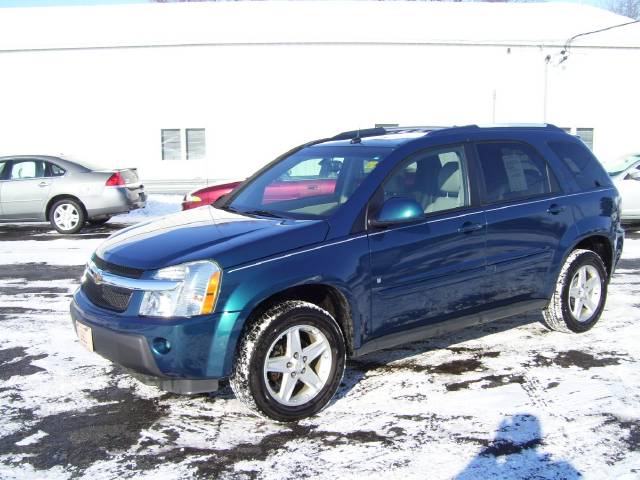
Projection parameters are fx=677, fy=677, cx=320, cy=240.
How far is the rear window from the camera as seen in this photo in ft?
18.7

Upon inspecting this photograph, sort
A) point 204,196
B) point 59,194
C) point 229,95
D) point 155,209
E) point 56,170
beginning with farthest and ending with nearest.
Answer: point 229,95 → point 155,209 → point 56,170 → point 59,194 → point 204,196

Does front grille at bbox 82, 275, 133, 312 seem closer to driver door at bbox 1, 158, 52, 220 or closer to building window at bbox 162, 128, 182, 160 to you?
driver door at bbox 1, 158, 52, 220

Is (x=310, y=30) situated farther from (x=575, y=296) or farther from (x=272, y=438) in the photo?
(x=272, y=438)

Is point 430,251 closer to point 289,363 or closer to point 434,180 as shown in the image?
point 434,180

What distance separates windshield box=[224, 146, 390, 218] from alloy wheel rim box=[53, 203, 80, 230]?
8.28 m

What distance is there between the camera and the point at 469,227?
481cm

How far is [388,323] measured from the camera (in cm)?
447

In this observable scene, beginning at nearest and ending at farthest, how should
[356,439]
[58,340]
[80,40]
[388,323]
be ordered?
[356,439]
[388,323]
[58,340]
[80,40]

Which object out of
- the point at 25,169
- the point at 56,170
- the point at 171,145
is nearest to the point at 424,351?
the point at 56,170

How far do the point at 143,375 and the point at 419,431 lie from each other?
5.37 feet

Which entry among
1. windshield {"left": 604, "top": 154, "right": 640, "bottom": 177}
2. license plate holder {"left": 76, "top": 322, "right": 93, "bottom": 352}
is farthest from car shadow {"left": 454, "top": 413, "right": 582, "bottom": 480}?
windshield {"left": 604, "top": 154, "right": 640, "bottom": 177}

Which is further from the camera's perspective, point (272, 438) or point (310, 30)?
point (310, 30)

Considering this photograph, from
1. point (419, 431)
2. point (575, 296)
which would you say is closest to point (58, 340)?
point (419, 431)

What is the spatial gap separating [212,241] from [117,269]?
607mm
